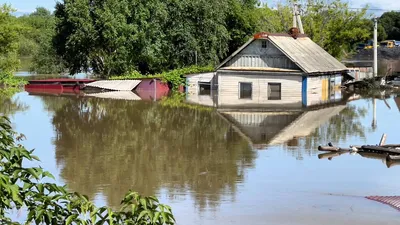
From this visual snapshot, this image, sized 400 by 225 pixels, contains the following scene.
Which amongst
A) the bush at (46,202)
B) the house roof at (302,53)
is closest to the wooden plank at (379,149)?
the bush at (46,202)

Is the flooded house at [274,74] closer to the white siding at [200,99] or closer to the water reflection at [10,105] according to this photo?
the white siding at [200,99]

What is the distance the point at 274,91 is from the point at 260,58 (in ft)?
9.02

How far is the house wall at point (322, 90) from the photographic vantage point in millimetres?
41037

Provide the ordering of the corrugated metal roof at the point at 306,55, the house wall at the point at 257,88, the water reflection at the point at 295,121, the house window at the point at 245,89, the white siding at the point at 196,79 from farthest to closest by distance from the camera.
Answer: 1. the white siding at the point at 196,79
2. the house window at the point at 245,89
3. the corrugated metal roof at the point at 306,55
4. the house wall at the point at 257,88
5. the water reflection at the point at 295,121

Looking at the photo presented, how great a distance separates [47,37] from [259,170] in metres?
53.3

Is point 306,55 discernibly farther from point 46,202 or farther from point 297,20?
point 46,202

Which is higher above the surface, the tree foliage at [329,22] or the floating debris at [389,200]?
the tree foliage at [329,22]

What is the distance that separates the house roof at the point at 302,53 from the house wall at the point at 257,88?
102 centimetres

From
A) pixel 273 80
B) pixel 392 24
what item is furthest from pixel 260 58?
pixel 392 24

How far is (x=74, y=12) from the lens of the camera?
49.1m

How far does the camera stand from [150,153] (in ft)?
68.1

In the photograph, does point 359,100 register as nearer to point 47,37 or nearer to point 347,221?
point 347,221

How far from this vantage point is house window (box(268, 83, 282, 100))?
41969 mm

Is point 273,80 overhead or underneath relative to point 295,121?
overhead
